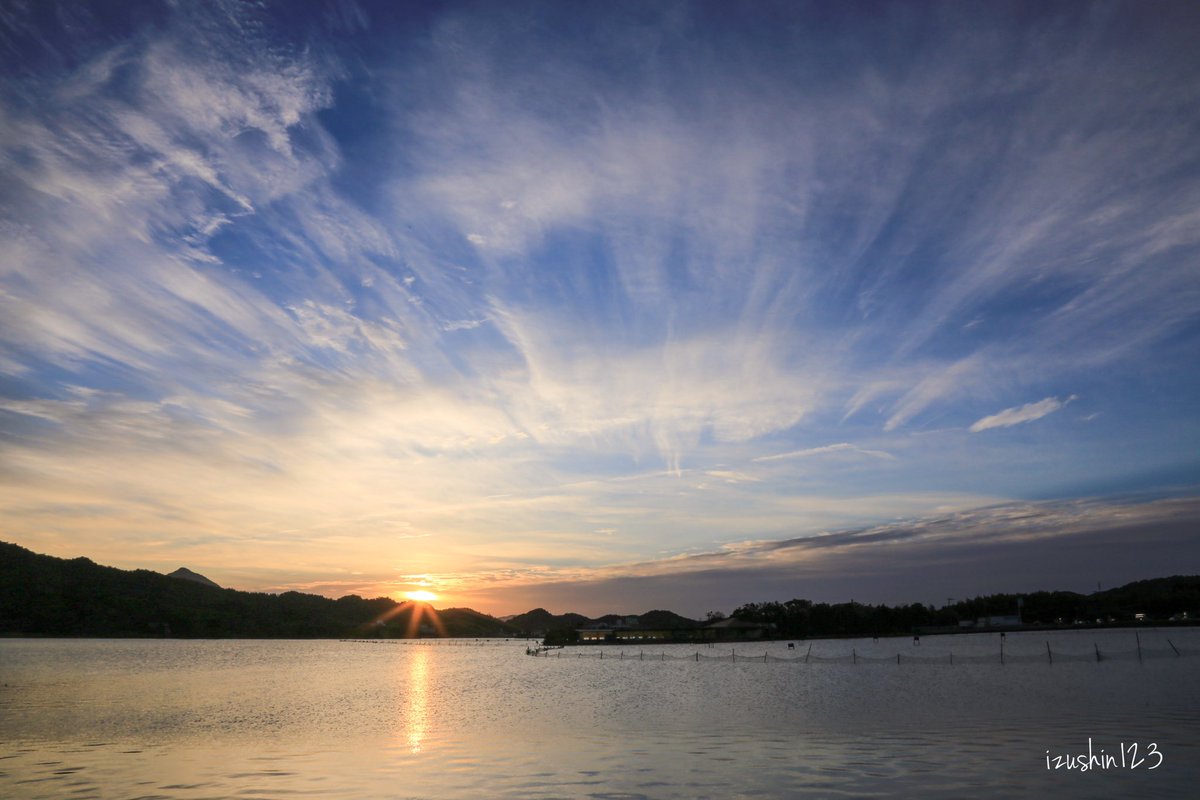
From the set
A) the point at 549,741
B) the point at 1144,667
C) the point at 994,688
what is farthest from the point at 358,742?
the point at 1144,667

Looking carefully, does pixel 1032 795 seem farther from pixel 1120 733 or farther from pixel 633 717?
pixel 633 717

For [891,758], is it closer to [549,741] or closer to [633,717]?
[549,741]

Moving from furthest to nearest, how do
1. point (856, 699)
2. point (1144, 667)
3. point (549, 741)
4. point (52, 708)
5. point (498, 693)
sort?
point (1144, 667) < point (498, 693) < point (856, 699) < point (52, 708) < point (549, 741)

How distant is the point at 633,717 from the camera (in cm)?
4556

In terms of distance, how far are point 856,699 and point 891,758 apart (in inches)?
1197

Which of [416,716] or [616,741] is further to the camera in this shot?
[416,716]

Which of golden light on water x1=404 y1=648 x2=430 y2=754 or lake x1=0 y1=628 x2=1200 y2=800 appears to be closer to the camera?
lake x1=0 y1=628 x2=1200 y2=800

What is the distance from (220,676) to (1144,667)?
108556 mm

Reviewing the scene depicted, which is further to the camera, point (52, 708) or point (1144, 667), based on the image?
point (1144, 667)

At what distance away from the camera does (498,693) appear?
2822 inches

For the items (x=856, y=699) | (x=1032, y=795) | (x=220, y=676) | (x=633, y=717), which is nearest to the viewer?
(x=1032, y=795)

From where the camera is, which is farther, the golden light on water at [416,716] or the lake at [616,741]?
the golden light on water at [416,716]

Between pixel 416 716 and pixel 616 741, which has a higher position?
pixel 616 741

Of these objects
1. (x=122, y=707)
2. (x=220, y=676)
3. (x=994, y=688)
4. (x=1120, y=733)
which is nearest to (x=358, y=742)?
(x=122, y=707)
